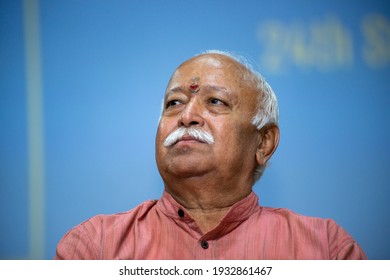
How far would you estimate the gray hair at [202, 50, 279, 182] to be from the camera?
6.50ft

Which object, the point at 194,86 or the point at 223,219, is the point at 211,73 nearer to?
the point at 194,86

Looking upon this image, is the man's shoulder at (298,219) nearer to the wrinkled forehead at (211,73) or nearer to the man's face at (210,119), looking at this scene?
the man's face at (210,119)

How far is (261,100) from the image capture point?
2.00 m

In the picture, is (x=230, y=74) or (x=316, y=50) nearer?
(x=230, y=74)

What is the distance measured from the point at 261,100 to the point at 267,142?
183mm

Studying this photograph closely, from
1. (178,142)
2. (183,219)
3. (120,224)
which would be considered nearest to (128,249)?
(120,224)

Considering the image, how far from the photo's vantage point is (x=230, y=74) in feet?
6.38

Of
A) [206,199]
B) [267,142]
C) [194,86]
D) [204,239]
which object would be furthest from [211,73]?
[204,239]

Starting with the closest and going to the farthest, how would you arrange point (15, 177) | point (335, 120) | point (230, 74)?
1. point (230, 74)
2. point (15, 177)
3. point (335, 120)

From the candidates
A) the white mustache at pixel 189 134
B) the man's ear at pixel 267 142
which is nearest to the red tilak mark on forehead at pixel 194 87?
the white mustache at pixel 189 134

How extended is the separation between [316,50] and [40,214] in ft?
4.66

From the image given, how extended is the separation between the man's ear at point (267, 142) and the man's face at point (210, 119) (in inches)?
1.6
